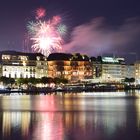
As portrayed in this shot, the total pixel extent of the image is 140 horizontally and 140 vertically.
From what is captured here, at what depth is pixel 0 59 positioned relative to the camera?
512 ft

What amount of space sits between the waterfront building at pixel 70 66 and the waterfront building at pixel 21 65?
22.8 feet

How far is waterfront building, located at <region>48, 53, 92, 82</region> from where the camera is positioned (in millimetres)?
177375

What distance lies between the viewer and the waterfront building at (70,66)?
177375 millimetres

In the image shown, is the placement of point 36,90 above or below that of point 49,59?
below

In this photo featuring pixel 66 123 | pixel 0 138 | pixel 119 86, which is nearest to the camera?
pixel 0 138

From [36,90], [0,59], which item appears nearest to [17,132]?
[36,90]

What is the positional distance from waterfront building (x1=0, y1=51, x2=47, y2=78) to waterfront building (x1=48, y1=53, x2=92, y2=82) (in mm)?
6957

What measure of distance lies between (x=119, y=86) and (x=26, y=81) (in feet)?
150

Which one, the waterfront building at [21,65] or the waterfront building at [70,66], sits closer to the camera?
the waterfront building at [21,65]

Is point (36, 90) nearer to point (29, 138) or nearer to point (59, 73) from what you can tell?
point (59, 73)

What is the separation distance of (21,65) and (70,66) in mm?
30002

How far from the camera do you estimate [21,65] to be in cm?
15875

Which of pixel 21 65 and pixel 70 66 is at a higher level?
pixel 70 66

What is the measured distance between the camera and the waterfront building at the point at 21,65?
6073 inches
